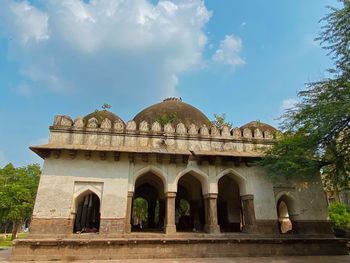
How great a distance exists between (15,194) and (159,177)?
Answer: 20594 mm

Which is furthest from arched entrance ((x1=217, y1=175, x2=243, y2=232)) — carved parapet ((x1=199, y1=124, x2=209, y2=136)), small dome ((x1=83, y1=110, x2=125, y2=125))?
small dome ((x1=83, y1=110, x2=125, y2=125))

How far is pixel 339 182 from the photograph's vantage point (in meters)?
10.9

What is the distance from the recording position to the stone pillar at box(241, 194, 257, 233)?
11233 millimetres

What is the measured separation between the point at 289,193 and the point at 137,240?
7.17 m

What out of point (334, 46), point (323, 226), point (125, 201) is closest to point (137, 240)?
point (125, 201)

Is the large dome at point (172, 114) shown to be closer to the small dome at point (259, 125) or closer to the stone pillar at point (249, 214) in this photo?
the small dome at point (259, 125)

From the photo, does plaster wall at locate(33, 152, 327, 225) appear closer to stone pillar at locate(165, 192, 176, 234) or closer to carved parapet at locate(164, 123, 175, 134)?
stone pillar at locate(165, 192, 176, 234)

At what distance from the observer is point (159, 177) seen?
12.1 meters

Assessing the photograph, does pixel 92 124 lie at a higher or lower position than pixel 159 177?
higher

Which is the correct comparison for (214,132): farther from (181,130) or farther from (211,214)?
(211,214)

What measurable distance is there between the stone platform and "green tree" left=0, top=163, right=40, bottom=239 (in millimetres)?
19133

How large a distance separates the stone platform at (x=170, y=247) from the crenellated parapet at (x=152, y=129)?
442cm

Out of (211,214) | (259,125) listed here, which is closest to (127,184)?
(211,214)

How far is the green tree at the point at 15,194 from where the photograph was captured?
25500 mm
